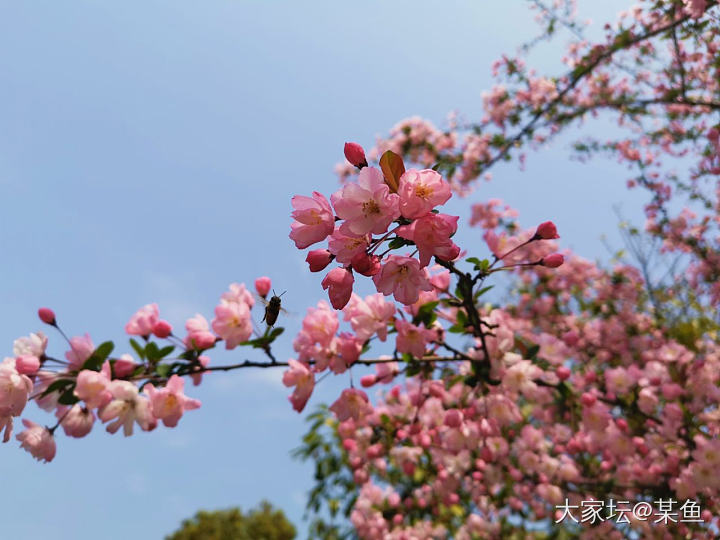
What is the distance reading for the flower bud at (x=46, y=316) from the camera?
Result: 1.93 metres

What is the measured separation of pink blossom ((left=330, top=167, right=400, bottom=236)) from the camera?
113cm

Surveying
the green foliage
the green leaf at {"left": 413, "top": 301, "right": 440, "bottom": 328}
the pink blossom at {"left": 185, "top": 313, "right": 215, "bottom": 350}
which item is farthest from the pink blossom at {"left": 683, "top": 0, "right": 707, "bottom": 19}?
the green foliage

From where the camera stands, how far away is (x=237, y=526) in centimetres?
1423

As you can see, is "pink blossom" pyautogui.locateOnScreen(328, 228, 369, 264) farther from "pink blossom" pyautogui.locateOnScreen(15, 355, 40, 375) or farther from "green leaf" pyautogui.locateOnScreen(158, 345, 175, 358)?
"pink blossom" pyautogui.locateOnScreen(15, 355, 40, 375)

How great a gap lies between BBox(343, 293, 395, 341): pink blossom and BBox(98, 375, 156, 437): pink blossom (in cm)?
83

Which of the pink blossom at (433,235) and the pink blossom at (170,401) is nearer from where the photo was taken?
the pink blossom at (433,235)

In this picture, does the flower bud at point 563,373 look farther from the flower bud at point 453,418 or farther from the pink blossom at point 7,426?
the pink blossom at point 7,426

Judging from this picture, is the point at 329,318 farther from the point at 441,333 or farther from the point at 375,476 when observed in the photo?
the point at 375,476

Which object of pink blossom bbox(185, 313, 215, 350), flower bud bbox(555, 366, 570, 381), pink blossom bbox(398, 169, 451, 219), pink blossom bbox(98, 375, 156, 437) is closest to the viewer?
pink blossom bbox(398, 169, 451, 219)

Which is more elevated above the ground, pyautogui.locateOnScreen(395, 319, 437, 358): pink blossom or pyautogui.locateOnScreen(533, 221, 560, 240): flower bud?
pyautogui.locateOnScreen(533, 221, 560, 240): flower bud

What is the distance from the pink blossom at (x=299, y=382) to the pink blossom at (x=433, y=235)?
1.03 metres

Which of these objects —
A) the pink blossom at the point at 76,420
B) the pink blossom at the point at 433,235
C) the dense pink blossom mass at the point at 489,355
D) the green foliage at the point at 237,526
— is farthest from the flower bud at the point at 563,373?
the green foliage at the point at 237,526

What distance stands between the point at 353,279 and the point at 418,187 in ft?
0.94

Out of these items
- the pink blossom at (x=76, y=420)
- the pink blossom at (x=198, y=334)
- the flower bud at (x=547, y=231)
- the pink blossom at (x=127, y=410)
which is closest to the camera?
the flower bud at (x=547, y=231)
